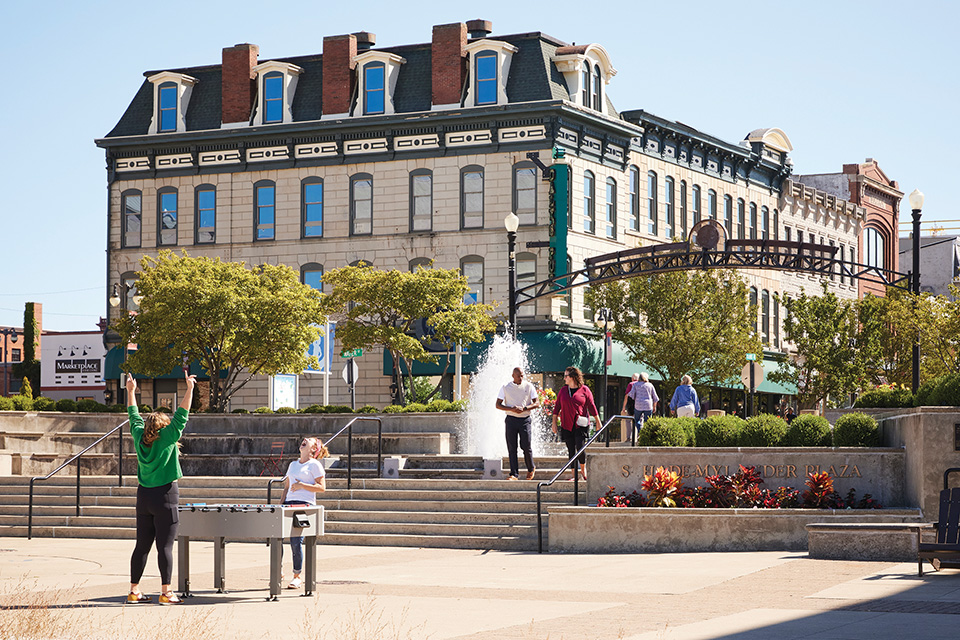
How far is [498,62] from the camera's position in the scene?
47719 mm

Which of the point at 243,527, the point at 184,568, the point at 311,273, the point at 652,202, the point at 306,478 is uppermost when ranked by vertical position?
the point at 652,202

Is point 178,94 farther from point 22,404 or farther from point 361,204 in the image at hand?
point 22,404

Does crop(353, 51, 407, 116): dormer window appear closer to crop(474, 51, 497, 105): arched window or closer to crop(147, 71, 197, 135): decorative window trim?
crop(474, 51, 497, 105): arched window

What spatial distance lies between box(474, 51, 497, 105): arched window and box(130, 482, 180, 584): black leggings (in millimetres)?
36750

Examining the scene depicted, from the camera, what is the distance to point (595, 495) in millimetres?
19609

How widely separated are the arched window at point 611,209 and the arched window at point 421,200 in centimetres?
639

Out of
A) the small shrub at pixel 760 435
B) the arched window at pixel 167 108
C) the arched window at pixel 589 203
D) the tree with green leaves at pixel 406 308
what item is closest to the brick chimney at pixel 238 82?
the arched window at pixel 167 108

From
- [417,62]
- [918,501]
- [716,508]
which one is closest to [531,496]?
[716,508]

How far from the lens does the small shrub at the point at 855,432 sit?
63.2 ft

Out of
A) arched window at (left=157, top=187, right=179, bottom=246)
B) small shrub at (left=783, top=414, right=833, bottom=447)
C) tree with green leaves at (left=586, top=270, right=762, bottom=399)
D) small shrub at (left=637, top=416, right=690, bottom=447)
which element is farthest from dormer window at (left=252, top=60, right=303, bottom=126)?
small shrub at (left=783, top=414, right=833, bottom=447)

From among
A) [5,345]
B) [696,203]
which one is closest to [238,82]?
[696,203]

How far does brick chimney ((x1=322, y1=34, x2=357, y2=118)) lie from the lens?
5009 centimetres

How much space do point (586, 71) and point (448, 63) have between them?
4.87 meters

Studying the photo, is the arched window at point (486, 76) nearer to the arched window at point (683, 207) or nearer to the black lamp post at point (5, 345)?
the arched window at point (683, 207)
